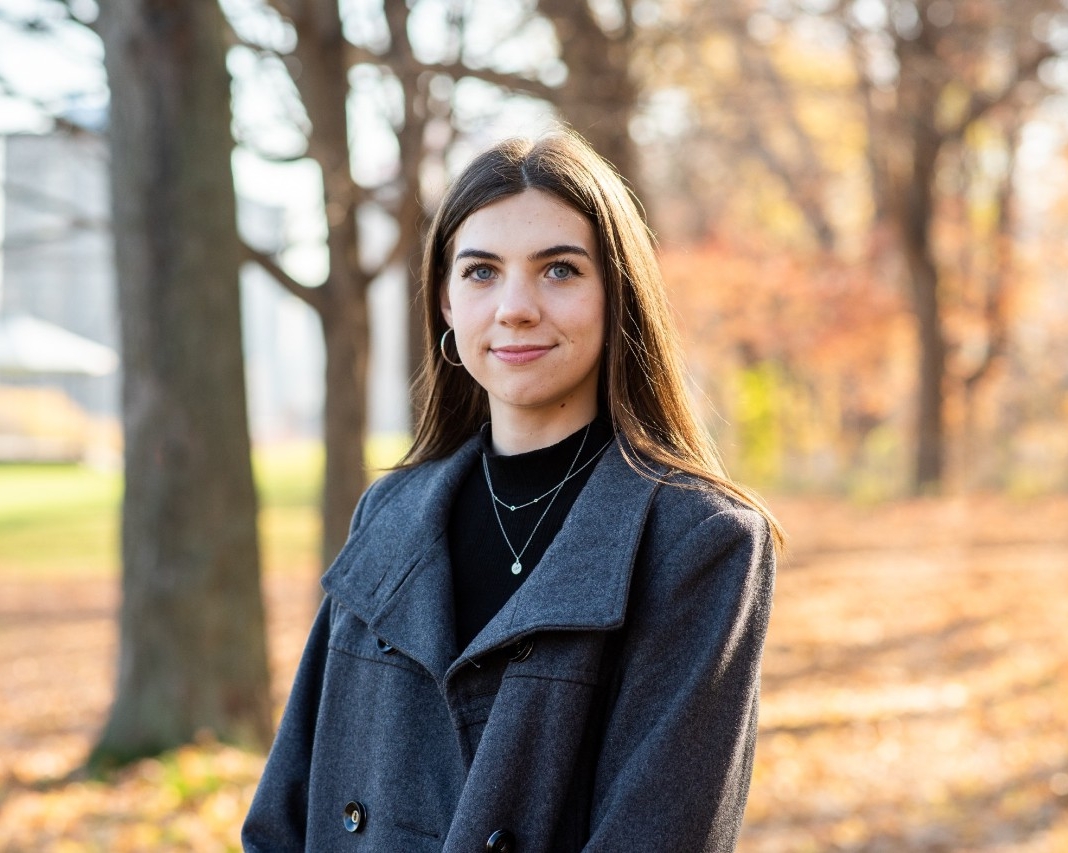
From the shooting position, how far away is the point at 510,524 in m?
2.26

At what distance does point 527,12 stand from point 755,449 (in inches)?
719

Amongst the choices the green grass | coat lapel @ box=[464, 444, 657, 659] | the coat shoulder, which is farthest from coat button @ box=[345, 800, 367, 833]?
the green grass

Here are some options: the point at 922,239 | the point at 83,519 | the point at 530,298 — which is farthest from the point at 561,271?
the point at 83,519

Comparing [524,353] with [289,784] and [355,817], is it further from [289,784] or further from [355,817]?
[289,784]

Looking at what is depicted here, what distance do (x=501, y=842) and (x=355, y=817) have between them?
402 millimetres

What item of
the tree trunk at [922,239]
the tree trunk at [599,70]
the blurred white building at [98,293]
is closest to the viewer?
the blurred white building at [98,293]

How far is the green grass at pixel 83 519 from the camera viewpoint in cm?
1912

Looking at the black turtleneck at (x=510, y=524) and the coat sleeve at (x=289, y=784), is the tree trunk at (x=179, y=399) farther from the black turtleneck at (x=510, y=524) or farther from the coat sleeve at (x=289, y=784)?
the black turtleneck at (x=510, y=524)

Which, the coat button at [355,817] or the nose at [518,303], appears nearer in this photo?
the nose at [518,303]

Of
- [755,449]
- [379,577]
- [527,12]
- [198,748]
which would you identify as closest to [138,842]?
[198,748]

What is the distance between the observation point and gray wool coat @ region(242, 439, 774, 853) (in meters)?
1.90

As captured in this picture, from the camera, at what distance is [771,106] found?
17266 mm

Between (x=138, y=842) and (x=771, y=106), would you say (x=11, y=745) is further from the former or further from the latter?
(x=771, y=106)

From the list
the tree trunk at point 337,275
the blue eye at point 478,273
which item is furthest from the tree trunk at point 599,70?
the blue eye at point 478,273
